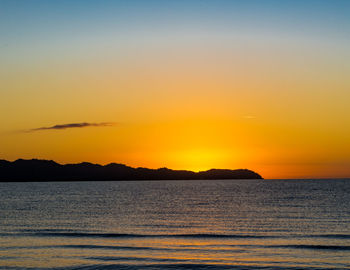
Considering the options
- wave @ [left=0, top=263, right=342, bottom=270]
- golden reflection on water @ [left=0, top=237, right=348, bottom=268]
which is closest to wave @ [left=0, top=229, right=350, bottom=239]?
golden reflection on water @ [left=0, top=237, right=348, bottom=268]

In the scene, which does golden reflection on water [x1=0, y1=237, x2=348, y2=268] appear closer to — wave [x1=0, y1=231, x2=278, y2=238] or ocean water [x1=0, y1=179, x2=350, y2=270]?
ocean water [x1=0, y1=179, x2=350, y2=270]

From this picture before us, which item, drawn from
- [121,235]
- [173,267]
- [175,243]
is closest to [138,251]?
[175,243]

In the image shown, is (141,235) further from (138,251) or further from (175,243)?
(138,251)

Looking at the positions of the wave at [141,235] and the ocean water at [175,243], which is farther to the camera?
the wave at [141,235]

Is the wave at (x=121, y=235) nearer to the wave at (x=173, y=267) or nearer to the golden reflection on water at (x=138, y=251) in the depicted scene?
the golden reflection on water at (x=138, y=251)

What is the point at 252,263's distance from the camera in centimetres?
2972

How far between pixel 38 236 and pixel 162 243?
13042 millimetres

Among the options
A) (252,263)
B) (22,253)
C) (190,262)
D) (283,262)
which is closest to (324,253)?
(283,262)

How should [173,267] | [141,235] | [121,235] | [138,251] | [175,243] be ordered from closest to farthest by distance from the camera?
[173,267], [138,251], [175,243], [141,235], [121,235]

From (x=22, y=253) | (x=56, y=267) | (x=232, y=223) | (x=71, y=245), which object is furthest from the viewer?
(x=232, y=223)

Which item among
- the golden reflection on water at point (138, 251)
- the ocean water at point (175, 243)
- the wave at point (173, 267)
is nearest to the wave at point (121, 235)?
the ocean water at point (175, 243)

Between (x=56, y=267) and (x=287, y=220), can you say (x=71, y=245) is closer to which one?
(x=56, y=267)

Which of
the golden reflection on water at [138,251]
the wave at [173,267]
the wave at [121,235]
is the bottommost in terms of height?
the wave at [173,267]

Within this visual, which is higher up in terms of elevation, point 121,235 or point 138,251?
point 121,235
